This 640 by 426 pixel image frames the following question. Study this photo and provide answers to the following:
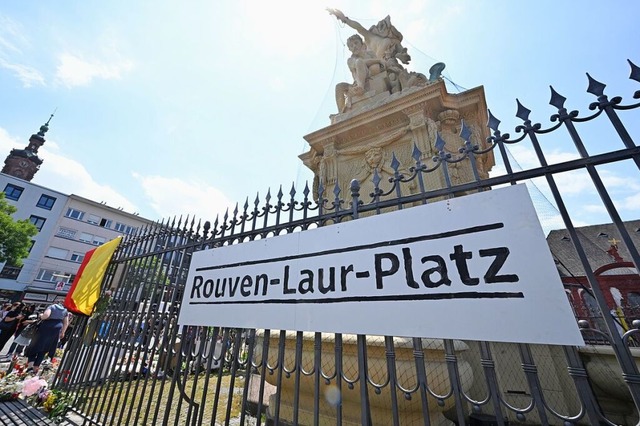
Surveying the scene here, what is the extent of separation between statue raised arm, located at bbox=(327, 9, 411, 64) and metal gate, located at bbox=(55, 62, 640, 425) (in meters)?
3.16

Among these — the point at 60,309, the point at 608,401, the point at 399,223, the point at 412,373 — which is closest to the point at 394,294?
the point at 399,223

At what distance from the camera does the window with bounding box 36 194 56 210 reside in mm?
29500

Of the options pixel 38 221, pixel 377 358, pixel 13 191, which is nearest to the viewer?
pixel 377 358

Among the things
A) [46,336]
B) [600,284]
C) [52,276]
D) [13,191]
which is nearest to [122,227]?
[52,276]

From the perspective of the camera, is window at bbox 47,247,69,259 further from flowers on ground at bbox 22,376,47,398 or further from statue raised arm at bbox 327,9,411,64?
statue raised arm at bbox 327,9,411,64

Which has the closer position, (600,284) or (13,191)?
(600,284)

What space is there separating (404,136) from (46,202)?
4103 cm

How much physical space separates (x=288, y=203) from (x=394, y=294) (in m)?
1.23

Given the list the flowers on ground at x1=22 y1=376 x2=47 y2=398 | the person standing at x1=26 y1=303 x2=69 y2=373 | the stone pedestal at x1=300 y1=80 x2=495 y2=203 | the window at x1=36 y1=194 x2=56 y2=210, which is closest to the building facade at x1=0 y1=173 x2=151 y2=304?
the window at x1=36 y1=194 x2=56 y2=210

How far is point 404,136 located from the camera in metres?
3.73

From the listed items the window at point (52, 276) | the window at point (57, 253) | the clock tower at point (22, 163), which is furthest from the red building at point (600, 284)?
the clock tower at point (22, 163)

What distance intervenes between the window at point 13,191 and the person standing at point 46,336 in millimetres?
35559

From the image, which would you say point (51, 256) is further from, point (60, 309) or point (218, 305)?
point (218, 305)

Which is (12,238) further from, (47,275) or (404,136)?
(404,136)
